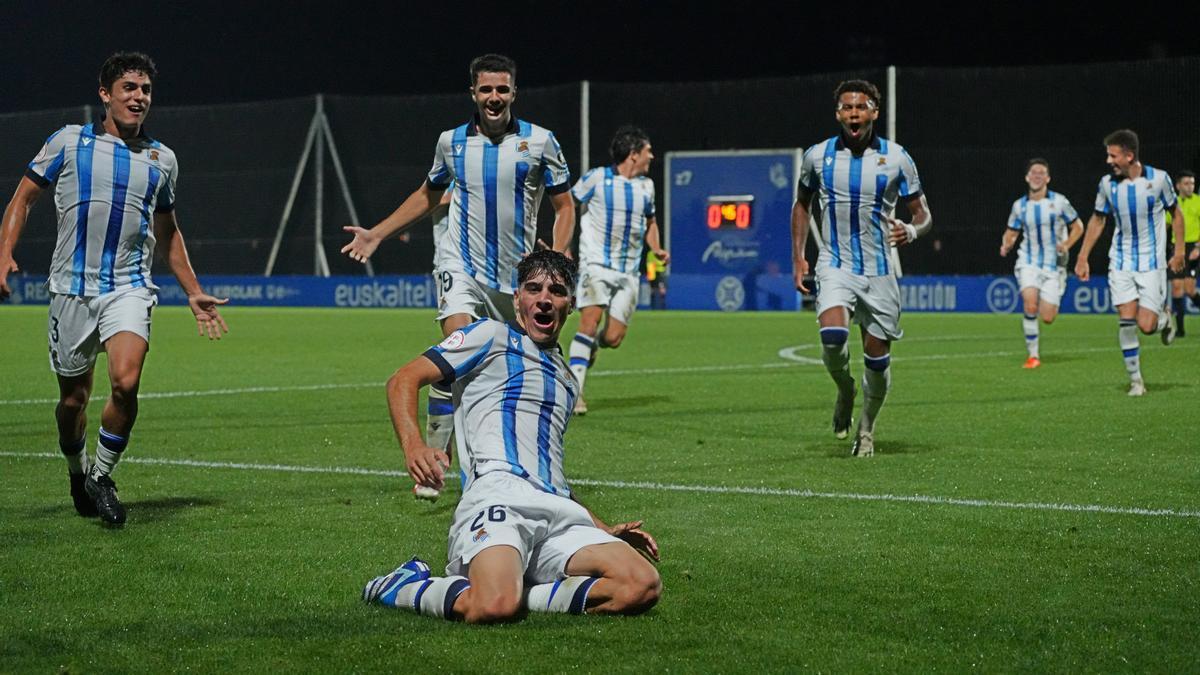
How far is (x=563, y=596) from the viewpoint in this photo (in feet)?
17.2

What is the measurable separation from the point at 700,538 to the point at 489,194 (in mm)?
2760

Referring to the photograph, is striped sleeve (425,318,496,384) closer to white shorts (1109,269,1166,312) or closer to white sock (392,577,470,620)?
white sock (392,577,470,620)

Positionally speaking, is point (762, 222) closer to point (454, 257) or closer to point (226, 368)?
point (226, 368)

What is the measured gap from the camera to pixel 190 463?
9.38m

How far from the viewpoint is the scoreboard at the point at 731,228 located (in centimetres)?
3400

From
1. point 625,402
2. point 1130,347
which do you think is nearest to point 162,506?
point 625,402

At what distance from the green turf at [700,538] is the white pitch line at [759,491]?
41 mm

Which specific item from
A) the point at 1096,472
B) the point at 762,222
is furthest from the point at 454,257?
the point at 762,222

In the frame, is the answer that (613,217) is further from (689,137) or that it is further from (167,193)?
(689,137)

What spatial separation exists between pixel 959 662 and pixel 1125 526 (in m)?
2.65

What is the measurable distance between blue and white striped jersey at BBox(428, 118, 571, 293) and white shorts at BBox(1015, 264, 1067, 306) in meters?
11.2

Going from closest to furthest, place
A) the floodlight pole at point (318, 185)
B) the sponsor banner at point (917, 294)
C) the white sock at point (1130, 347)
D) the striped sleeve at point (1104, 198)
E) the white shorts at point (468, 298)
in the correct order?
the white shorts at point (468, 298) → the white sock at point (1130, 347) → the striped sleeve at point (1104, 198) → the sponsor banner at point (917, 294) → the floodlight pole at point (318, 185)

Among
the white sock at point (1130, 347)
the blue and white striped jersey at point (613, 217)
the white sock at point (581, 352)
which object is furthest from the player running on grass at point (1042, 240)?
the white sock at point (581, 352)

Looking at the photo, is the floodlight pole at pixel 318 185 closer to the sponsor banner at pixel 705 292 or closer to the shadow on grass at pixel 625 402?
the sponsor banner at pixel 705 292
